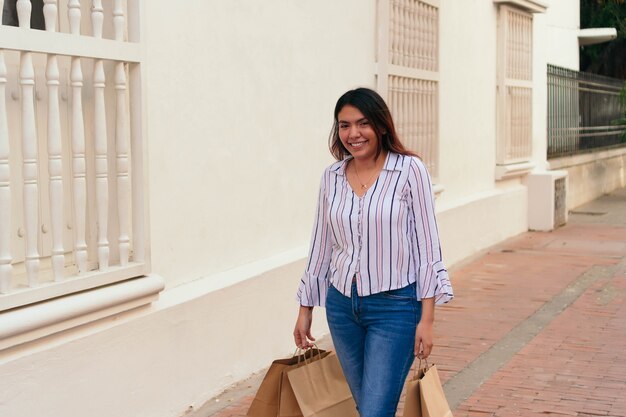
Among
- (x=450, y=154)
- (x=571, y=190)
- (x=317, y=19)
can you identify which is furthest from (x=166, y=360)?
(x=571, y=190)

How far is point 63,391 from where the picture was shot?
199 inches

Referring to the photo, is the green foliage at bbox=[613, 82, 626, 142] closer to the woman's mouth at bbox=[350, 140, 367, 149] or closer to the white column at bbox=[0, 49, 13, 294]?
the woman's mouth at bbox=[350, 140, 367, 149]

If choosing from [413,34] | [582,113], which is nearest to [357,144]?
[413,34]

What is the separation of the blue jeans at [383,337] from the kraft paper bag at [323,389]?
105 millimetres

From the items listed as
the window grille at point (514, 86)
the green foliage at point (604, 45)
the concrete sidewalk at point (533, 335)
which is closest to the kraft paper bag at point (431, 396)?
the concrete sidewalk at point (533, 335)

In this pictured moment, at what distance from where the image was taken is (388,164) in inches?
168

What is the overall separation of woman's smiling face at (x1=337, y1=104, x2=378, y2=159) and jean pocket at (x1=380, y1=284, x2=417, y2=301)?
545 millimetres

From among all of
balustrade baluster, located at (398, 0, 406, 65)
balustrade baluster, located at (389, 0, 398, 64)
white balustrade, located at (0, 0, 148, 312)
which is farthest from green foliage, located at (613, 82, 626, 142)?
white balustrade, located at (0, 0, 148, 312)

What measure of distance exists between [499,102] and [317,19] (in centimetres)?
640

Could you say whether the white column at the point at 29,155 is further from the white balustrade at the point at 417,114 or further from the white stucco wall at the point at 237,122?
the white balustrade at the point at 417,114

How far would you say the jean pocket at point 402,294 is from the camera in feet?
13.8

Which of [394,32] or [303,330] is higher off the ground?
[394,32]

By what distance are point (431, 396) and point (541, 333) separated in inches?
185

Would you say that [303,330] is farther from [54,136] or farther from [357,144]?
[54,136]
